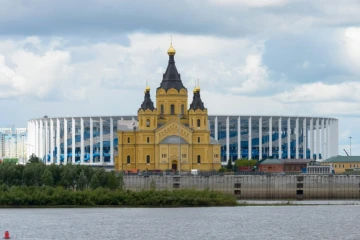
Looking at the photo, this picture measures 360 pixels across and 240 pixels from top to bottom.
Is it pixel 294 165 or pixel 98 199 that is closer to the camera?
pixel 98 199

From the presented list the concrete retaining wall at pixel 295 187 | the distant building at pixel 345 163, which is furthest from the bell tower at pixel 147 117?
the concrete retaining wall at pixel 295 187

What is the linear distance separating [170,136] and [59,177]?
51800 mm

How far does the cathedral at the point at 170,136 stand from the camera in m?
172

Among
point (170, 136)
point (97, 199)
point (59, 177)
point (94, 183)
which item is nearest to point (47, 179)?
point (59, 177)

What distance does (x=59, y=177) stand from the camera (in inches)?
4793

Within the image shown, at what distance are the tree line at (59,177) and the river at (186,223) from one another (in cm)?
1270

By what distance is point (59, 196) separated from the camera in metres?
108

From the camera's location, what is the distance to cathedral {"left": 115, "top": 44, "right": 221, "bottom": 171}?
172 meters

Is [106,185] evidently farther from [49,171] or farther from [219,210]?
[219,210]

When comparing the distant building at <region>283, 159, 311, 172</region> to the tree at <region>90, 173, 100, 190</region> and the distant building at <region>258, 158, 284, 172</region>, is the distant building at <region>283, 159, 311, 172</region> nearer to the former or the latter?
the distant building at <region>258, 158, 284, 172</region>

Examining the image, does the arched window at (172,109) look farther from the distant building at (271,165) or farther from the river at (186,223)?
the river at (186,223)

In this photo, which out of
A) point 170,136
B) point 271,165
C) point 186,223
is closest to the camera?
point 186,223

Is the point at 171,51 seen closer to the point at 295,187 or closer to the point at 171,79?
the point at 171,79

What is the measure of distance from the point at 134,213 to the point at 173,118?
2822 inches
